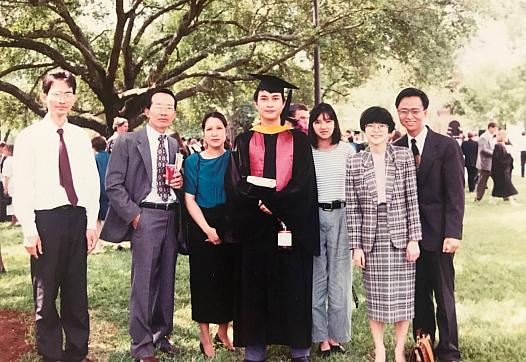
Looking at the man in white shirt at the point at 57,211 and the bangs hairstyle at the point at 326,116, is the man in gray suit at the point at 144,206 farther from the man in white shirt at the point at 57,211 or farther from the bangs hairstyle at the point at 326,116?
the bangs hairstyle at the point at 326,116

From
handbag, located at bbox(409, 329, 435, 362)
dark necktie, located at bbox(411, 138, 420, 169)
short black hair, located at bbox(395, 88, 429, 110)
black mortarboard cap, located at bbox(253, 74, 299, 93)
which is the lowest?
handbag, located at bbox(409, 329, 435, 362)

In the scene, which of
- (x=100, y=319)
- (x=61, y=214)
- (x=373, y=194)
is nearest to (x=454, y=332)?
(x=373, y=194)

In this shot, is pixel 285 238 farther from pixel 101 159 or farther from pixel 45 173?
pixel 101 159

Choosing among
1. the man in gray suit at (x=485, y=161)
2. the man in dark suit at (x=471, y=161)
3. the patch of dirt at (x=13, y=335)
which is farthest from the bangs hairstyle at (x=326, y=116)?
the man in dark suit at (x=471, y=161)

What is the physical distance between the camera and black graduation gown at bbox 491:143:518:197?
12.7 metres

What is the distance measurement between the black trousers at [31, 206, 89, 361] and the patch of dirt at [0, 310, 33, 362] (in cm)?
59

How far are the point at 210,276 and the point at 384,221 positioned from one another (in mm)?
1349

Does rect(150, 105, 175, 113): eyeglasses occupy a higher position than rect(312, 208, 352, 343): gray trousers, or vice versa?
rect(150, 105, 175, 113): eyeglasses

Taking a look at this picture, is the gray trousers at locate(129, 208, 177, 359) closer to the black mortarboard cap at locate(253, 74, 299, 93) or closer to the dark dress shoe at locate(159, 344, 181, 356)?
the dark dress shoe at locate(159, 344, 181, 356)

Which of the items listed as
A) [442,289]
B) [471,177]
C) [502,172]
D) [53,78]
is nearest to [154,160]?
[53,78]

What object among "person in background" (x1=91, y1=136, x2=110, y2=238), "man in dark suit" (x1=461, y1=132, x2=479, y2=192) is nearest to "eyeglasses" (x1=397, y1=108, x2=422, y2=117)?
"person in background" (x1=91, y1=136, x2=110, y2=238)

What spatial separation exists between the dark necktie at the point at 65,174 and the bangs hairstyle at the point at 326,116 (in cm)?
175

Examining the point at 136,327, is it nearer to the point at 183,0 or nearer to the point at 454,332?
the point at 454,332

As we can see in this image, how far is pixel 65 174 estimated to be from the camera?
3.74 metres
